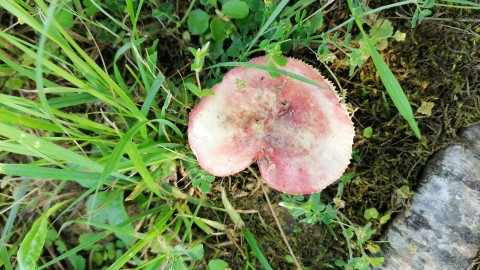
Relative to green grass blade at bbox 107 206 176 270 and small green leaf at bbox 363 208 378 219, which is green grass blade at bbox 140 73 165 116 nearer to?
green grass blade at bbox 107 206 176 270

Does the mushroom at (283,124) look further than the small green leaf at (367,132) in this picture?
No

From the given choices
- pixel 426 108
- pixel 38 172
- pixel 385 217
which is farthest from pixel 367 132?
pixel 38 172

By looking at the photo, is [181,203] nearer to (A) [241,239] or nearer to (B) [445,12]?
(A) [241,239]

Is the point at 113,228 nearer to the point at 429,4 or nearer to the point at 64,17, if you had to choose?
the point at 64,17

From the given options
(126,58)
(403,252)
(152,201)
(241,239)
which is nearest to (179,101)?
(126,58)

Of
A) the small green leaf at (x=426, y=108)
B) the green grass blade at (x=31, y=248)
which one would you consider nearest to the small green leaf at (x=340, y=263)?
the small green leaf at (x=426, y=108)

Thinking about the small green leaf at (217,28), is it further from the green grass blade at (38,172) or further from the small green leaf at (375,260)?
the small green leaf at (375,260)
